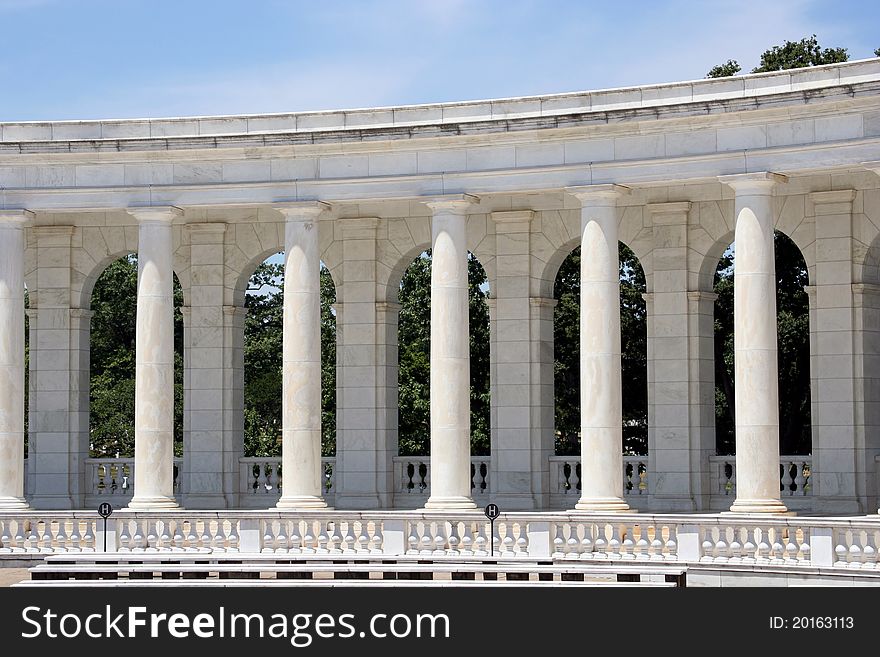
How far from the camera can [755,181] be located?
121625mm

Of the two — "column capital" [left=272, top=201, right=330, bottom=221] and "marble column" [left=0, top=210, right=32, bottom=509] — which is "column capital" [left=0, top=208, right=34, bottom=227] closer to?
"marble column" [left=0, top=210, right=32, bottom=509]

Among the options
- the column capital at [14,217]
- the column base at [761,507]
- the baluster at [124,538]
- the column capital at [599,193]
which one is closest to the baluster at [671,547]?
the column base at [761,507]

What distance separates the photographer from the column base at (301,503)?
13162 centimetres

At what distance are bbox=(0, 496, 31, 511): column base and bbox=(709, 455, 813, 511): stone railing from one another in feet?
191

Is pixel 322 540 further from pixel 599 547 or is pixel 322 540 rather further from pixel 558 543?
pixel 599 547

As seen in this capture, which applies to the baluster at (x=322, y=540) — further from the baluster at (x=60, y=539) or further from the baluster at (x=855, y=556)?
the baluster at (x=855, y=556)

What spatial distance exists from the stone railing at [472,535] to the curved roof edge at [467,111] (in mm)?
32121

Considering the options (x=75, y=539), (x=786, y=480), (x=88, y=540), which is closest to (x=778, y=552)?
(x=786, y=480)

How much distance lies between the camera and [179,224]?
154m

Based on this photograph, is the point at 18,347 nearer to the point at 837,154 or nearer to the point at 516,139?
the point at 516,139

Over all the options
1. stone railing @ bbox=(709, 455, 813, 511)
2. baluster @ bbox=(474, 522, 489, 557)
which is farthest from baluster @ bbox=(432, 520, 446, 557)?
stone railing @ bbox=(709, 455, 813, 511)

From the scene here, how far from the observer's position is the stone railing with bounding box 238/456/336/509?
497 feet

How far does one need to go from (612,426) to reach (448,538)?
747 inches
